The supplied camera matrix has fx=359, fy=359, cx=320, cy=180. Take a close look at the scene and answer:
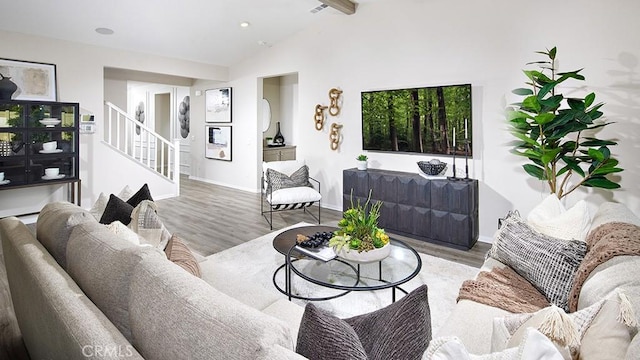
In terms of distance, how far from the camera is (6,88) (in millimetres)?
4730

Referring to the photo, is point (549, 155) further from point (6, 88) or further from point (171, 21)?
point (6, 88)

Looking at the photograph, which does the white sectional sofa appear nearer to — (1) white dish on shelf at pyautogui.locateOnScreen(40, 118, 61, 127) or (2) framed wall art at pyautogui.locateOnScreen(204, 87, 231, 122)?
(1) white dish on shelf at pyautogui.locateOnScreen(40, 118, 61, 127)

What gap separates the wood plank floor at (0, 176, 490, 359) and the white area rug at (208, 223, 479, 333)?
266 millimetres

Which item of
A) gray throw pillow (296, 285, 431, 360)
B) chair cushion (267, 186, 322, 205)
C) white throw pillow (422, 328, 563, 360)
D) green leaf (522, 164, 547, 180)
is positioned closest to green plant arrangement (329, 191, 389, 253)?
gray throw pillow (296, 285, 431, 360)

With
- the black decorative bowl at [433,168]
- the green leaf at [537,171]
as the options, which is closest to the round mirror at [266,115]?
the black decorative bowl at [433,168]

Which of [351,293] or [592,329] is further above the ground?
[592,329]

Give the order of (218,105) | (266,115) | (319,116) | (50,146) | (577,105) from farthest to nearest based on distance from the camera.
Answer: (266,115) → (218,105) → (319,116) → (50,146) → (577,105)

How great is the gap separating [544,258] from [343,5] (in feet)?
14.2

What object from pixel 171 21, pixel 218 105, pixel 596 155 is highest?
pixel 171 21

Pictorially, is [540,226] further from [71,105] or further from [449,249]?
[71,105]

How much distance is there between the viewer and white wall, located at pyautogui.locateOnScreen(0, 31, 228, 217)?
495cm

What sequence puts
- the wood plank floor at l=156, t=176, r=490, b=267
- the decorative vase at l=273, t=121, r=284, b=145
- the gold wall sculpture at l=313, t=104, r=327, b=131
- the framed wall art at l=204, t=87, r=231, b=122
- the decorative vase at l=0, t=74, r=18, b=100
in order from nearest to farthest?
the wood plank floor at l=156, t=176, r=490, b=267 → the decorative vase at l=0, t=74, r=18, b=100 → the gold wall sculpture at l=313, t=104, r=327, b=131 → the framed wall art at l=204, t=87, r=231, b=122 → the decorative vase at l=273, t=121, r=284, b=145

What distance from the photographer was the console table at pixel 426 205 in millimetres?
3987

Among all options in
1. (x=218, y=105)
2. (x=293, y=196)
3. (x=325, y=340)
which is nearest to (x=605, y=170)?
(x=293, y=196)
